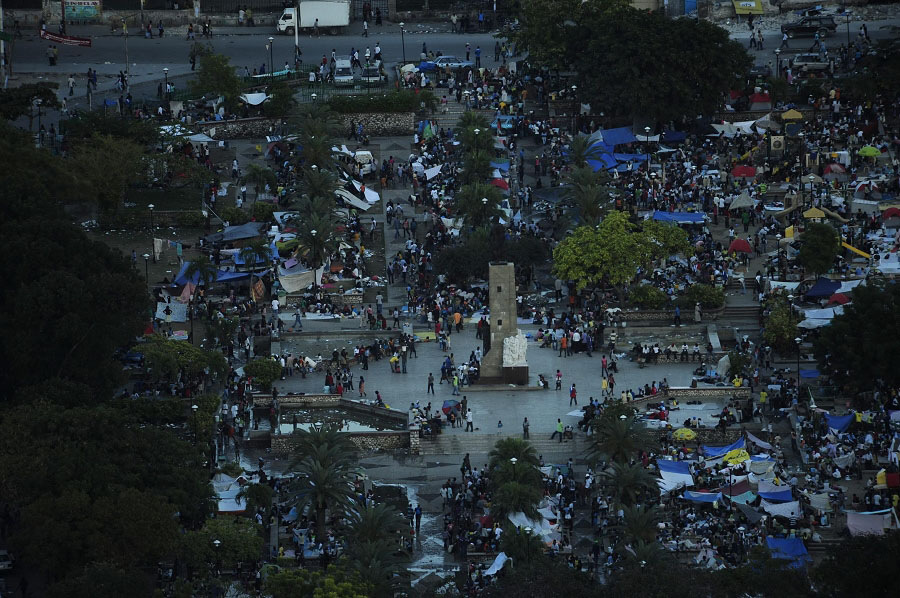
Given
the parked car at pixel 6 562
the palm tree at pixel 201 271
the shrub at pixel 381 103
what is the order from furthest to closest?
the shrub at pixel 381 103, the palm tree at pixel 201 271, the parked car at pixel 6 562

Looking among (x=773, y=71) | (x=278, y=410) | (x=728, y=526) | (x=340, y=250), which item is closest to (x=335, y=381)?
(x=278, y=410)

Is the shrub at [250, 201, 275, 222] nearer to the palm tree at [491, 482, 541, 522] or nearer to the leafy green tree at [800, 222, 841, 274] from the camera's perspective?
the leafy green tree at [800, 222, 841, 274]

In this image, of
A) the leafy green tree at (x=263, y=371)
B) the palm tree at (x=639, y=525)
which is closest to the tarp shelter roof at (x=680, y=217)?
the leafy green tree at (x=263, y=371)

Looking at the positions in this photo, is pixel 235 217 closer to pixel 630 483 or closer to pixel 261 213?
pixel 261 213

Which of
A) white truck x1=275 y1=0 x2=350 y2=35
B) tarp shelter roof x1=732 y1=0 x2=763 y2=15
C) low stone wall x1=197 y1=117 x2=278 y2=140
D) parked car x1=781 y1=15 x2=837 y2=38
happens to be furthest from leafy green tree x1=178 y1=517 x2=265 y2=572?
tarp shelter roof x1=732 y1=0 x2=763 y2=15

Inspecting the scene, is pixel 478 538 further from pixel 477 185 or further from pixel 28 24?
pixel 28 24

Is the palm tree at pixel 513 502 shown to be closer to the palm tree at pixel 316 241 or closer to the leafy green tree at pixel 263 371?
the leafy green tree at pixel 263 371

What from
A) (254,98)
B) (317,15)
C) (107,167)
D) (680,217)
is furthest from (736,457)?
(317,15)
